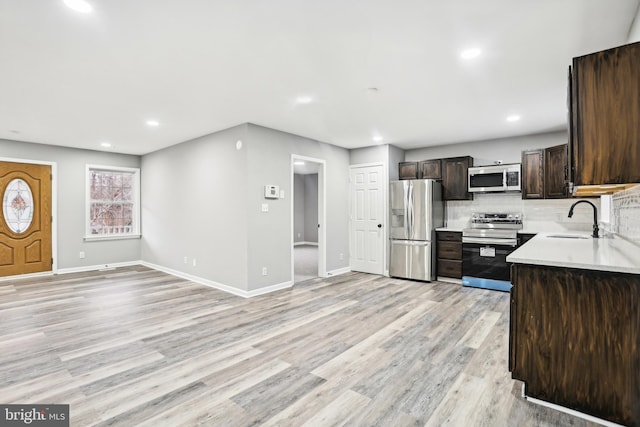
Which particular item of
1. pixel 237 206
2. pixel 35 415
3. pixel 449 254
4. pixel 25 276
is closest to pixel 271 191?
pixel 237 206

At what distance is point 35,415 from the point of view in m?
1.99

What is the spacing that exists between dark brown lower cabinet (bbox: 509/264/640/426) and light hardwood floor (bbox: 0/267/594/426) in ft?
0.57

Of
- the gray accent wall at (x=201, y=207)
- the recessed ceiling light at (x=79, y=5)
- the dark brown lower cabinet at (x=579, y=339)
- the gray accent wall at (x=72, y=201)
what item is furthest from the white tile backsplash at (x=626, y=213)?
the gray accent wall at (x=72, y=201)

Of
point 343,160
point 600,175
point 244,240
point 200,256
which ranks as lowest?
point 200,256

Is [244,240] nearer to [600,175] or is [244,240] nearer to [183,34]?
[183,34]

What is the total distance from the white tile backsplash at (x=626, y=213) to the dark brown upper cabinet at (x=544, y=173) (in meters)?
1.41

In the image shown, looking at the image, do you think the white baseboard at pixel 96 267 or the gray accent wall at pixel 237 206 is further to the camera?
the white baseboard at pixel 96 267

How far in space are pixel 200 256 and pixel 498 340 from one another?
4.38m

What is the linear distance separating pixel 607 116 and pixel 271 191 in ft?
12.5

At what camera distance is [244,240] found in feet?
14.8

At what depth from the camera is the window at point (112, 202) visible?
6.64 meters

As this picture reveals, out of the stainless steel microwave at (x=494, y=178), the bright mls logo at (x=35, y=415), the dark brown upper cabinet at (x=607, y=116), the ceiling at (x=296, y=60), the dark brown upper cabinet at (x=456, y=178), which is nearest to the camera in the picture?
the dark brown upper cabinet at (x=607, y=116)

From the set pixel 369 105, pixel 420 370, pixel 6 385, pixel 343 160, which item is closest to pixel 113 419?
pixel 6 385

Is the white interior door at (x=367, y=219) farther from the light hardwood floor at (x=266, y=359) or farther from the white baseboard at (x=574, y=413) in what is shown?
the white baseboard at (x=574, y=413)
